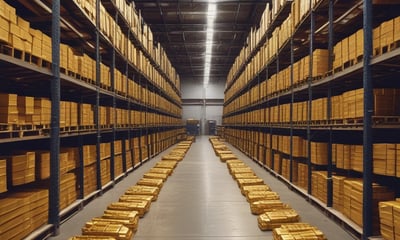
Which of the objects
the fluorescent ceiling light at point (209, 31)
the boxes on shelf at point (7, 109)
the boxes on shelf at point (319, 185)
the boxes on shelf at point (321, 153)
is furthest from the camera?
the fluorescent ceiling light at point (209, 31)

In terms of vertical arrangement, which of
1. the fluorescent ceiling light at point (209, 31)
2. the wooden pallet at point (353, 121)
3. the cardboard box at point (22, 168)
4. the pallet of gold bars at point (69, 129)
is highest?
the fluorescent ceiling light at point (209, 31)

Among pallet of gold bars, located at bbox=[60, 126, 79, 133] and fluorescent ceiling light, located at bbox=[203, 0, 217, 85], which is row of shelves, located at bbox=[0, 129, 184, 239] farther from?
fluorescent ceiling light, located at bbox=[203, 0, 217, 85]

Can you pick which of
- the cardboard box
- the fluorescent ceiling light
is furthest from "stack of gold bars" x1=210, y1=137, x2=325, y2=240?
the fluorescent ceiling light

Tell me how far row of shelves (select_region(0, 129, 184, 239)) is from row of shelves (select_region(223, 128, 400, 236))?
4.29 m

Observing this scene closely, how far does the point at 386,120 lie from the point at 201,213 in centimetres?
329

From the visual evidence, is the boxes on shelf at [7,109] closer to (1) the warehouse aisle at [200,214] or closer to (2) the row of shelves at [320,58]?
(1) the warehouse aisle at [200,214]

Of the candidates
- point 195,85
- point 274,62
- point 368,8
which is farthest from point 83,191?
point 195,85

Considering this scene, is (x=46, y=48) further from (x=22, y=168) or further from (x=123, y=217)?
(x=123, y=217)

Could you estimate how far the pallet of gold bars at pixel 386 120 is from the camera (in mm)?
4581

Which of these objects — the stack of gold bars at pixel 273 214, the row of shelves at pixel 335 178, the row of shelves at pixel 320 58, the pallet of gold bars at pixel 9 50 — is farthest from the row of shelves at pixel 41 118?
the row of shelves at pixel 335 178

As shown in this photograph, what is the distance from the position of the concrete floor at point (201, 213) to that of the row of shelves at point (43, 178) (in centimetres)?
37

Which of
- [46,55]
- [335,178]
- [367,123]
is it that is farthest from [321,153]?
[46,55]

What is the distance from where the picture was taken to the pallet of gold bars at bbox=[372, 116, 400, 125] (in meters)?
4.58

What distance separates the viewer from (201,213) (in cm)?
638
